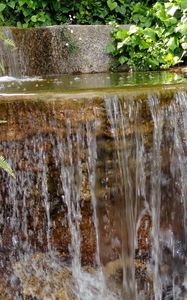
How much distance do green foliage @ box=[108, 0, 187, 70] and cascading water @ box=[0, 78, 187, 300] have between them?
3.07 meters

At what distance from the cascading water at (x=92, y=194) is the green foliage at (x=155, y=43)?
307cm

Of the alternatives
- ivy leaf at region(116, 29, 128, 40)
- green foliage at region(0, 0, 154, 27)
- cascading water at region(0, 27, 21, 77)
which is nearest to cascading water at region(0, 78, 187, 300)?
cascading water at region(0, 27, 21, 77)

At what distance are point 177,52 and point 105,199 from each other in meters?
3.79

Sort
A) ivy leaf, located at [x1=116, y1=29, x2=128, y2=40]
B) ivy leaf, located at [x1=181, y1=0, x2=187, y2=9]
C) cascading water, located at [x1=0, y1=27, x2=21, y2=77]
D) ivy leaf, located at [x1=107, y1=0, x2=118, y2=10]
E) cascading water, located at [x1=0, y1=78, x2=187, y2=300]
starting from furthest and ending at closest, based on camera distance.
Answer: ivy leaf, located at [x1=107, y1=0, x2=118, y2=10] → ivy leaf, located at [x1=181, y1=0, x2=187, y2=9] → ivy leaf, located at [x1=116, y1=29, x2=128, y2=40] → cascading water, located at [x1=0, y1=27, x2=21, y2=77] → cascading water, located at [x1=0, y1=78, x2=187, y2=300]

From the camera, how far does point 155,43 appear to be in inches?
266

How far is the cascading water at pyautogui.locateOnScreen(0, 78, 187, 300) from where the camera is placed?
3.29 metres

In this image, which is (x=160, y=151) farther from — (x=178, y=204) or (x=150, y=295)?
(x=150, y=295)

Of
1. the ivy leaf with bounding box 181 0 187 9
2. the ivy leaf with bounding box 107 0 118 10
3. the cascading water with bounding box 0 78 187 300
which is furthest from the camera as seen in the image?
the ivy leaf with bounding box 107 0 118 10

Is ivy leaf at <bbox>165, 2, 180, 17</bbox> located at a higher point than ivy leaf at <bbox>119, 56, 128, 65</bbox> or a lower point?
higher

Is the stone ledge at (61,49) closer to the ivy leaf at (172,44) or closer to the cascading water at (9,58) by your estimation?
the cascading water at (9,58)

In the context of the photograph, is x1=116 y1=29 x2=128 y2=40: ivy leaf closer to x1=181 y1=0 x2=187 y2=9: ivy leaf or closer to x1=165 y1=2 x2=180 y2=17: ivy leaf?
x1=165 y1=2 x2=180 y2=17: ivy leaf

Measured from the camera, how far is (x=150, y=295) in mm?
3701

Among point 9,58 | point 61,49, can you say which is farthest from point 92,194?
point 61,49

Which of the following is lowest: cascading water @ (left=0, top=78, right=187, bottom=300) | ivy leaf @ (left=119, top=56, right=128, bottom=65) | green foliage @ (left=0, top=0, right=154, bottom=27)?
cascading water @ (left=0, top=78, right=187, bottom=300)
